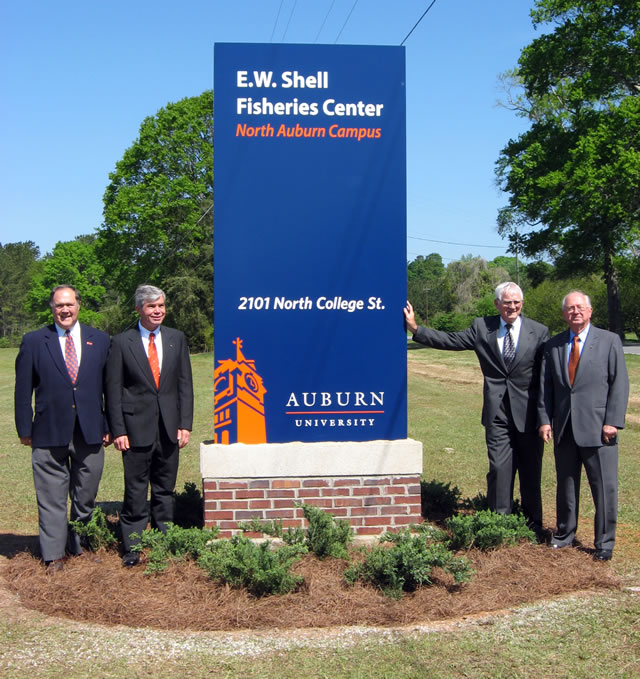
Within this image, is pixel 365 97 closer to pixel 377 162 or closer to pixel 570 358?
pixel 377 162

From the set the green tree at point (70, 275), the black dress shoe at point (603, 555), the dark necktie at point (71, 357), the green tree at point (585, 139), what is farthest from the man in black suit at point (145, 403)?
the green tree at point (70, 275)

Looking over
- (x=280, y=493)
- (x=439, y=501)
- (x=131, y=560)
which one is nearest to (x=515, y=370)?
(x=439, y=501)

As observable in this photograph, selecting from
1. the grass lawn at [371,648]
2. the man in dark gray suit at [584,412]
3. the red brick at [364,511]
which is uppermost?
the man in dark gray suit at [584,412]

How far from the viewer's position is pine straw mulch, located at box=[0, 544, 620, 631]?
15.0 ft

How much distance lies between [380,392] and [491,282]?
6652 centimetres

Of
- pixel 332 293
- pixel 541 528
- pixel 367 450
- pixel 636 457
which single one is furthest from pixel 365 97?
pixel 636 457

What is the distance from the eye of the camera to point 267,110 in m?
5.88

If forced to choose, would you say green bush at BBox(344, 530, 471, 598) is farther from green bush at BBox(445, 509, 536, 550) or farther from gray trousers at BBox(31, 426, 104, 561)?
gray trousers at BBox(31, 426, 104, 561)

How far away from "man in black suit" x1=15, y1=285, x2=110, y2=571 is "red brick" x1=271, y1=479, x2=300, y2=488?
1.33m

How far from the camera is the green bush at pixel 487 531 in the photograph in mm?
5602

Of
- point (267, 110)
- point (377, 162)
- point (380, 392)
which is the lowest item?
point (380, 392)

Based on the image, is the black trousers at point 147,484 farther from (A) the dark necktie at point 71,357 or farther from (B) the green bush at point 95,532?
(A) the dark necktie at point 71,357

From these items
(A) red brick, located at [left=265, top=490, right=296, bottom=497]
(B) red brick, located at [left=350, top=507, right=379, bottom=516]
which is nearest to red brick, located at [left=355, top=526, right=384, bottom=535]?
(B) red brick, located at [left=350, top=507, right=379, bottom=516]

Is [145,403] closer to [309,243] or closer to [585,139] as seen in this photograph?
[309,243]
